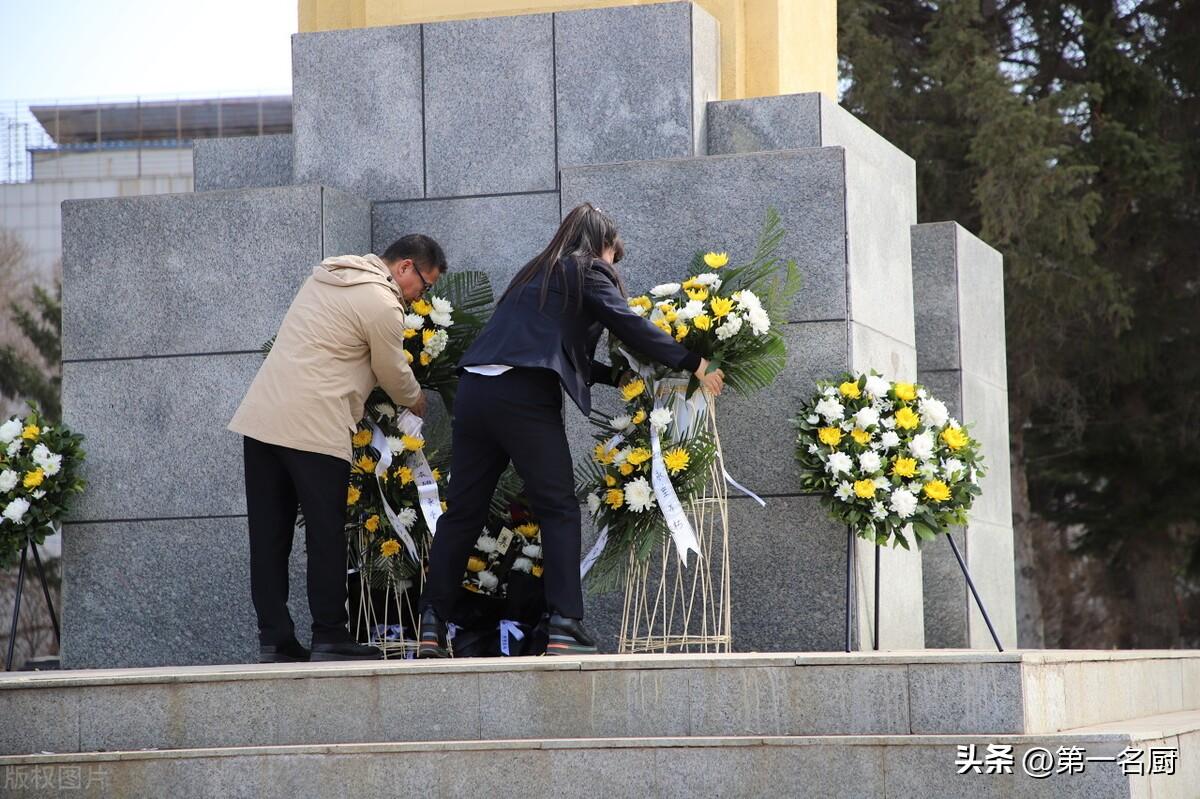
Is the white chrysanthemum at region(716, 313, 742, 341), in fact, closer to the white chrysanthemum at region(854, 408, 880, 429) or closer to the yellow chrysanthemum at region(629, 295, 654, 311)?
the yellow chrysanthemum at region(629, 295, 654, 311)

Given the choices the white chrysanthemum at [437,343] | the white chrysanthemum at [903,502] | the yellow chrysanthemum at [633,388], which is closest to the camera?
the yellow chrysanthemum at [633,388]

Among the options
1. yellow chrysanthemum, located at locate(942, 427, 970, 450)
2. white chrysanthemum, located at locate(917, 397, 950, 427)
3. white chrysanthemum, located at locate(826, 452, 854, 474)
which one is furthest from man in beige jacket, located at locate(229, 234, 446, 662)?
yellow chrysanthemum, located at locate(942, 427, 970, 450)

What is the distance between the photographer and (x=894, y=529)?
25.0 ft

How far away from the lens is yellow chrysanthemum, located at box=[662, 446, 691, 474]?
7.14 metres

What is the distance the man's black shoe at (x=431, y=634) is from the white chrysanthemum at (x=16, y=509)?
2252mm

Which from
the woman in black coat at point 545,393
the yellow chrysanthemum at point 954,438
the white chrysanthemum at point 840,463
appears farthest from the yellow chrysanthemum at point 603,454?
the yellow chrysanthemum at point 954,438

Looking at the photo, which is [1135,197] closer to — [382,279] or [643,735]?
[382,279]

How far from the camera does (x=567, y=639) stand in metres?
6.76

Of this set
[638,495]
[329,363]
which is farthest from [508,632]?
[329,363]

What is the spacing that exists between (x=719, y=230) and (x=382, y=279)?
5.52 feet

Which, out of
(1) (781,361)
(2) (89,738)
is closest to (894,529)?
(1) (781,361)

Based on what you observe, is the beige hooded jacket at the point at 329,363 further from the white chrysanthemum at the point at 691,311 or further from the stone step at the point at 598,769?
the stone step at the point at 598,769

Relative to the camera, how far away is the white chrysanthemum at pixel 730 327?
7121 mm

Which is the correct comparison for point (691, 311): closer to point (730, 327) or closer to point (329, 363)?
point (730, 327)
